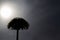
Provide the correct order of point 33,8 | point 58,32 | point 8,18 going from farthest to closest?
point 8,18, point 33,8, point 58,32

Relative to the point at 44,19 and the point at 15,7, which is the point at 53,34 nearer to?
the point at 44,19

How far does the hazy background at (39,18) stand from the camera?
1.78 metres

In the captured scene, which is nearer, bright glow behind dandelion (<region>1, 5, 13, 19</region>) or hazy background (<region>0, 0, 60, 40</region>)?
hazy background (<region>0, 0, 60, 40</region>)

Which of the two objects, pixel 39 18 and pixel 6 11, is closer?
pixel 39 18

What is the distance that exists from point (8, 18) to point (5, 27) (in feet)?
0.56

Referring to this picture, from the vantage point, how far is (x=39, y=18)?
187 centimetres

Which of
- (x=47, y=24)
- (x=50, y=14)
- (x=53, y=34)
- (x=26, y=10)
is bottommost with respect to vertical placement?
(x=53, y=34)

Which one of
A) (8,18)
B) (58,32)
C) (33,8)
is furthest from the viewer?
(8,18)

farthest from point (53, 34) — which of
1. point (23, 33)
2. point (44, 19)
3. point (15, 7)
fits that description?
point (15, 7)

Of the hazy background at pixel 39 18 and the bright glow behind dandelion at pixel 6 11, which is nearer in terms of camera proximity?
the hazy background at pixel 39 18

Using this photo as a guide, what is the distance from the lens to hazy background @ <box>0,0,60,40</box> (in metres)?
1.78

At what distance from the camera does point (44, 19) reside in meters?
1.84

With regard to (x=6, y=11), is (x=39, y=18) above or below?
below

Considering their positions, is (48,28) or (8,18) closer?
(48,28)
